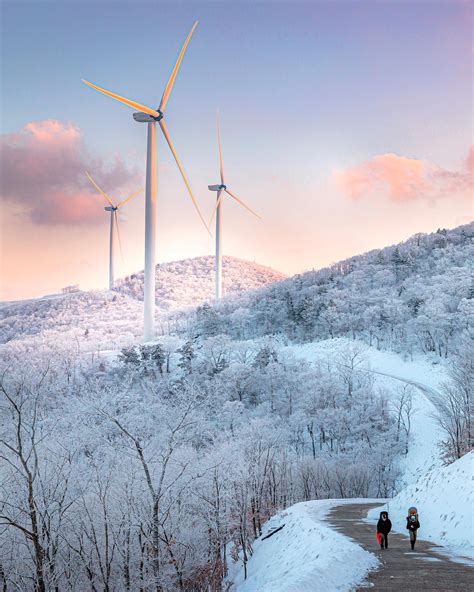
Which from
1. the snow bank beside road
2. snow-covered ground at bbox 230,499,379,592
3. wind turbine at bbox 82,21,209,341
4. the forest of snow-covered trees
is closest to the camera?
snow-covered ground at bbox 230,499,379,592

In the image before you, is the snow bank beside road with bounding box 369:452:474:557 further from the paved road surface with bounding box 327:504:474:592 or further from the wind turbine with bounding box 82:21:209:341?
the wind turbine with bounding box 82:21:209:341

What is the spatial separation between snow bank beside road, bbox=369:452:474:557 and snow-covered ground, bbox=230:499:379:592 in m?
3.61

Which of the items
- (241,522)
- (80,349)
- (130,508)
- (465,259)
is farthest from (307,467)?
(465,259)

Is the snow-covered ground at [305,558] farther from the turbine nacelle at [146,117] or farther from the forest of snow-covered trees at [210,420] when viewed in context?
the turbine nacelle at [146,117]

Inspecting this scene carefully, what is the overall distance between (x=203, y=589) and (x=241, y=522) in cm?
539

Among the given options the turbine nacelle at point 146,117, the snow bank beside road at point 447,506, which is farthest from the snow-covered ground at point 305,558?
the turbine nacelle at point 146,117

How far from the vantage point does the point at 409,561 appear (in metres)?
16.6

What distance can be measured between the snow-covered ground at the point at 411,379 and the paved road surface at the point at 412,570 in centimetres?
3162

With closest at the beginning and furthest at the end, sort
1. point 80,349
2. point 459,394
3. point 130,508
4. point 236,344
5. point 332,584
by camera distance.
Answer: point 332,584, point 130,508, point 459,394, point 236,344, point 80,349

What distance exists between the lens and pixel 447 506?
22.0 m

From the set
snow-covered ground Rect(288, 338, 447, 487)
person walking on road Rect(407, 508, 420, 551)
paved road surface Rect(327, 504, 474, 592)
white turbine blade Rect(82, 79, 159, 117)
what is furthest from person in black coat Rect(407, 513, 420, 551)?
white turbine blade Rect(82, 79, 159, 117)

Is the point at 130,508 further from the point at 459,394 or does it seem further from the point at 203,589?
the point at 459,394

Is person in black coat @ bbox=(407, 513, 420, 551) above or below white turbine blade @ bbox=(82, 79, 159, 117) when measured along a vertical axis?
below

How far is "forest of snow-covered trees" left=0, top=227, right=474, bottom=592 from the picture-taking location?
32500 millimetres
